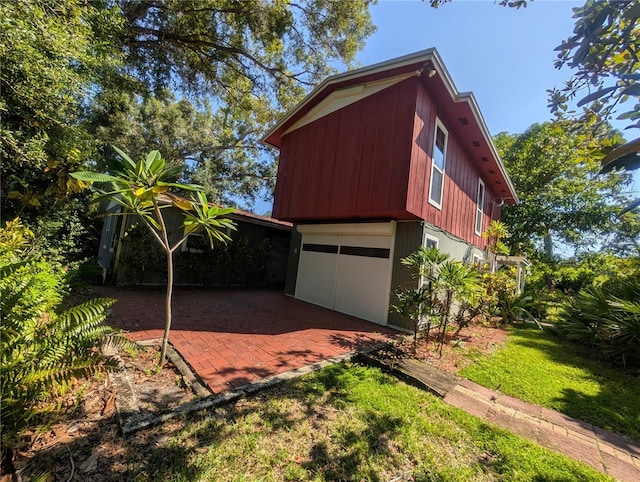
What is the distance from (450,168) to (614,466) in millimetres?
6985

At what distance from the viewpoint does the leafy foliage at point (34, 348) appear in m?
2.10

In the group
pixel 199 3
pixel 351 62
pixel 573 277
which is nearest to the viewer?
pixel 199 3

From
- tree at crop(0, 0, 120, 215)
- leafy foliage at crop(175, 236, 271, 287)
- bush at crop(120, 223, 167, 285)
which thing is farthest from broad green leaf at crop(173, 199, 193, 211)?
bush at crop(120, 223, 167, 285)

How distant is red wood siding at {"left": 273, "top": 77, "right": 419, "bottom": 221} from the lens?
6242 millimetres

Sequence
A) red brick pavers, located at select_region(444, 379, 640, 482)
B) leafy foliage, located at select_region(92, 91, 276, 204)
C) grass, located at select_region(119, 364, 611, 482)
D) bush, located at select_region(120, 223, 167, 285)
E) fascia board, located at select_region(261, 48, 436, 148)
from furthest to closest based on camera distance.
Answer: leafy foliage, located at select_region(92, 91, 276, 204) < bush, located at select_region(120, 223, 167, 285) < fascia board, located at select_region(261, 48, 436, 148) < red brick pavers, located at select_region(444, 379, 640, 482) < grass, located at select_region(119, 364, 611, 482)

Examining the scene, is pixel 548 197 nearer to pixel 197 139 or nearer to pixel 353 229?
pixel 353 229

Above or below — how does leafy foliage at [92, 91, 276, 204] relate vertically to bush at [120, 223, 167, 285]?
above

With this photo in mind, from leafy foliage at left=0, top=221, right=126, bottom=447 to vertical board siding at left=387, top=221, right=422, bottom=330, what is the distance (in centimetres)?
561

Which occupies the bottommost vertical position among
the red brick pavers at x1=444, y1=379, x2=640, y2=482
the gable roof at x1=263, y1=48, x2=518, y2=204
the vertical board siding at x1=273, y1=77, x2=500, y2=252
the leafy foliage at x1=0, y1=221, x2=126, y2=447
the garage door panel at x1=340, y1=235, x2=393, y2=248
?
the red brick pavers at x1=444, y1=379, x2=640, y2=482

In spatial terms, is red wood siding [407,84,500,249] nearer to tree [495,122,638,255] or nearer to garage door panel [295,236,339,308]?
garage door panel [295,236,339,308]

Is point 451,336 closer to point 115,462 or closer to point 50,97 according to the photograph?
point 115,462

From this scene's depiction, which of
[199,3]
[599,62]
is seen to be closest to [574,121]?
[599,62]

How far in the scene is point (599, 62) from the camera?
2092 millimetres

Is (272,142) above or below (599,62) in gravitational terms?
above
